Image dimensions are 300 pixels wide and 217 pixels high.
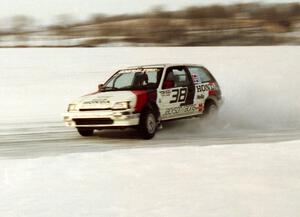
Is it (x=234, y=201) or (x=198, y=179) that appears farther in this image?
(x=198, y=179)

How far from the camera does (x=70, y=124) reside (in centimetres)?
981

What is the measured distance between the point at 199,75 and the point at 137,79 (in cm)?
174

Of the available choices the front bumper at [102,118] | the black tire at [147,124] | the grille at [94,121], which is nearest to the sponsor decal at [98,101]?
the front bumper at [102,118]

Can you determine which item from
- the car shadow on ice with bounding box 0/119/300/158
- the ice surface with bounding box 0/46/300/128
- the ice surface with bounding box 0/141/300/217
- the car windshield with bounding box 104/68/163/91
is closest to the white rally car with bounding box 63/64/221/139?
the car windshield with bounding box 104/68/163/91

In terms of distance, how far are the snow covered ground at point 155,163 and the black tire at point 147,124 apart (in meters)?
0.21

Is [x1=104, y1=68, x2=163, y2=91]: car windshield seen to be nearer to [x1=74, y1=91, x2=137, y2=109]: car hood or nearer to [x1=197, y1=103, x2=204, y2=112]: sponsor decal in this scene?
[x1=74, y1=91, x2=137, y2=109]: car hood

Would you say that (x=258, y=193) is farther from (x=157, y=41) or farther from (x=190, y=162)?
(x=157, y=41)

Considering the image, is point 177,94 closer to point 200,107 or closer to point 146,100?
point 200,107

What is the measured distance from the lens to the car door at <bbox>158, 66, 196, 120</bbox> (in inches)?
398

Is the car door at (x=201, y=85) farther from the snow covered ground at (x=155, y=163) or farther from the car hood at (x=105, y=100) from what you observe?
the car hood at (x=105, y=100)

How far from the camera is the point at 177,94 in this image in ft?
34.1

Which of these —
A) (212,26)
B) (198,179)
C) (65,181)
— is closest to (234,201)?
(198,179)

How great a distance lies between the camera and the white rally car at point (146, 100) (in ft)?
30.6

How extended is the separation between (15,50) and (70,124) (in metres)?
14.6
